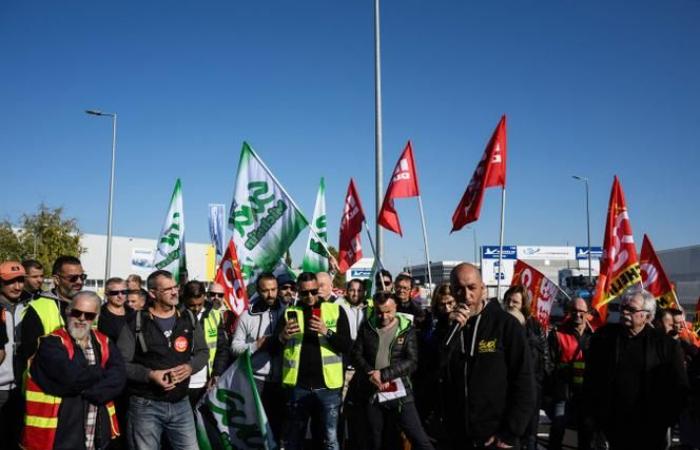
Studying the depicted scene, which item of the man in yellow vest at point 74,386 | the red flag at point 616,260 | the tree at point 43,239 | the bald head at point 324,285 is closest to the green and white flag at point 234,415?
the man in yellow vest at point 74,386

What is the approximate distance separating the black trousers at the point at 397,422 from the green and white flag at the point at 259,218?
10.1 feet

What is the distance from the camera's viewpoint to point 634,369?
4398 mm

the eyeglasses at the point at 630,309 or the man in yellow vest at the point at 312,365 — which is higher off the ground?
the eyeglasses at the point at 630,309

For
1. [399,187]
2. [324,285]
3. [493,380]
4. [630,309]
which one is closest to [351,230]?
[399,187]

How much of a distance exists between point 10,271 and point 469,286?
3727 mm

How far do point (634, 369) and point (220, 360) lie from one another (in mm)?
3698

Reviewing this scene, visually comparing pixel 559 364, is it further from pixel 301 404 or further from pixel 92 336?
pixel 92 336

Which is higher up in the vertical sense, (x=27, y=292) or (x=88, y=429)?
(x=27, y=292)

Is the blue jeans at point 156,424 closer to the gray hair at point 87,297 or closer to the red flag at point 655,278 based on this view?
the gray hair at point 87,297

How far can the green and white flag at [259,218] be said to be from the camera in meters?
8.08

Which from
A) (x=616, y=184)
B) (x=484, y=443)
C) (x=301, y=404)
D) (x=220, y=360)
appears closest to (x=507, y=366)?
(x=484, y=443)

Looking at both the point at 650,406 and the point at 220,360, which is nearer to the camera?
the point at 650,406

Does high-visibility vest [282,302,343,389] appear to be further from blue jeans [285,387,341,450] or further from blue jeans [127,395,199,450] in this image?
blue jeans [127,395,199,450]

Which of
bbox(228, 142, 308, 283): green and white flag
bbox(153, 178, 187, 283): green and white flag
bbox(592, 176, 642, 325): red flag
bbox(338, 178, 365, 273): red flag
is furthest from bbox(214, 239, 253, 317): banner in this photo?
bbox(592, 176, 642, 325): red flag
